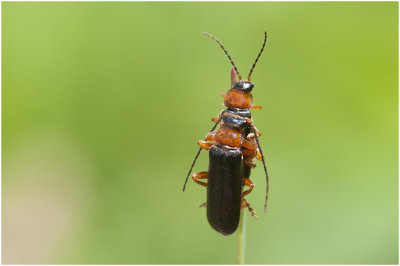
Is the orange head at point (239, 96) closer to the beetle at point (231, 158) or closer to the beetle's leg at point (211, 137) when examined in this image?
the beetle at point (231, 158)

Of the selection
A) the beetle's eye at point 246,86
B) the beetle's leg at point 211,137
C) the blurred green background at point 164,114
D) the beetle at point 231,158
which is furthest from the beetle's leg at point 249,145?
the blurred green background at point 164,114

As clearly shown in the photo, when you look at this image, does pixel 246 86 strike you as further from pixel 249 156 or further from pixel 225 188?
pixel 225 188

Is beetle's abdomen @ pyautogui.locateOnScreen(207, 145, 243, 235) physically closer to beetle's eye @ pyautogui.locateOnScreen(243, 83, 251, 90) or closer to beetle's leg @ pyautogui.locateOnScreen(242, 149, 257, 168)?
beetle's leg @ pyautogui.locateOnScreen(242, 149, 257, 168)

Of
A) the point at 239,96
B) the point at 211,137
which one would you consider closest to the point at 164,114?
the point at 211,137

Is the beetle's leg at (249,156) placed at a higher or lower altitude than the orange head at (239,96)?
lower

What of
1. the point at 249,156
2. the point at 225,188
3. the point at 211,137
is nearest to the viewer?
the point at 225,188

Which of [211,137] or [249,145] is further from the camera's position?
[211,137]

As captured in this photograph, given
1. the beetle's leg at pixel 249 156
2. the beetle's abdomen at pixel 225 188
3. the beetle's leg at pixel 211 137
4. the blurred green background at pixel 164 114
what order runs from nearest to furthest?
the beetle's abdomen at pixel 225 188
the beetle's leg at pixel 249 156
the beetle's leg at pixel 211 137
the blurred green background at pixel 164 114

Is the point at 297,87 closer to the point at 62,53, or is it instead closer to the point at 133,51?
the point at 133,51
